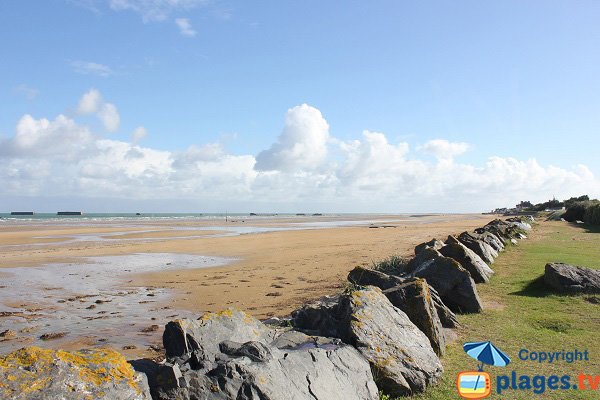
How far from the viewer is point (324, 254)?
26547mm

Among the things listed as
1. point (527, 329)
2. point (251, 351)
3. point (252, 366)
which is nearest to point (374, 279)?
point (527, 329)

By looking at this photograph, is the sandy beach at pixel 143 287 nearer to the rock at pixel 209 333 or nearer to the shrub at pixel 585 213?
the rock at pixel 209 333

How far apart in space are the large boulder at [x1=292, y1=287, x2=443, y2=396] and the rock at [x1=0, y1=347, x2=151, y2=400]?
3.52 meters

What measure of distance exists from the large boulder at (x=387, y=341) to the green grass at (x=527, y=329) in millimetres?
326

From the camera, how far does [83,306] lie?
45.1 ft

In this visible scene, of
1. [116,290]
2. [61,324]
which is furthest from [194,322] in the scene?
[116,290]

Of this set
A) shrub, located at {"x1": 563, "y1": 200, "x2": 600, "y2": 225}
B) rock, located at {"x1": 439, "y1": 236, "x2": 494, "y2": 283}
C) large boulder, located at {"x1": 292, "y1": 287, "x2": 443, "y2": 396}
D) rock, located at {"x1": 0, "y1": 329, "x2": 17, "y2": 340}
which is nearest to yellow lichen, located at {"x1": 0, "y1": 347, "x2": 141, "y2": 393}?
large boulder, located at {"x1": 292, "y1": 287, "x2": 443, "y2": 396}

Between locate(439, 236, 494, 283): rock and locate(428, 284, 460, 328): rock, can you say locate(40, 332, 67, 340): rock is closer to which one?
locate(428, 284, 460, 328): rock

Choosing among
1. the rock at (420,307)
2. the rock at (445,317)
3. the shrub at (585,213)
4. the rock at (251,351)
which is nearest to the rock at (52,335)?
the rock at (251,351)

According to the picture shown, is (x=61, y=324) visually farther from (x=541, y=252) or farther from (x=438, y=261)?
(x=541, y=252)

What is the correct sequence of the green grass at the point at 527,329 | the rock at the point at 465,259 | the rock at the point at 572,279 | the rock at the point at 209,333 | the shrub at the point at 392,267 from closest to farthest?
the rock at the point at 209,333
the green grass at the point at 527,329
the rock at the point at 572,279
the rock at the point at 465,259
the shrub at the point at 392,267

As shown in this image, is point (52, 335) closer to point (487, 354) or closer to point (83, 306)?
point (83, 306)

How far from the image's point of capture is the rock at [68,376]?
344 cm

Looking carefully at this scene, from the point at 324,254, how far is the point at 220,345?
2136 cm
